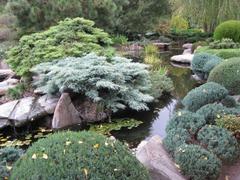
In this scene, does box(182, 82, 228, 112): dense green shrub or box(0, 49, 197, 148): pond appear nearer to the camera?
box(182, 82, 228, 112): dense green shrub

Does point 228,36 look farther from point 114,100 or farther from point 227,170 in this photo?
point 227,170

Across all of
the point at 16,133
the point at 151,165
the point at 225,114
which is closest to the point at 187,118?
the point at 225,114

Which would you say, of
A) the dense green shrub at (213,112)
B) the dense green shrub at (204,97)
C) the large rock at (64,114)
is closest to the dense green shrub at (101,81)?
the large rock at (64,114)

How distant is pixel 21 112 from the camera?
23.8ft

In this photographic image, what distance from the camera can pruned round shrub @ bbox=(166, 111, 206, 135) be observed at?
195 inches

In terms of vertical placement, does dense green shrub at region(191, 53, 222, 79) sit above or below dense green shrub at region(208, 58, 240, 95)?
below

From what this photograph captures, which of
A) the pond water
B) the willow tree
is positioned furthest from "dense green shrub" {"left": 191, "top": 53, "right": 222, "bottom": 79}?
the willow tree

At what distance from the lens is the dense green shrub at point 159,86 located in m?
8.67

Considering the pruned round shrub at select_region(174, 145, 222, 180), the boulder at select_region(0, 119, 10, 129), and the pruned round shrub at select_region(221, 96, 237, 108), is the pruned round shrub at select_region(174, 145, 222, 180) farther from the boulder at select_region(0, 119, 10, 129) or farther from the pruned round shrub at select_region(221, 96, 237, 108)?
the boulder at select_region(0, 119, 10, 129)

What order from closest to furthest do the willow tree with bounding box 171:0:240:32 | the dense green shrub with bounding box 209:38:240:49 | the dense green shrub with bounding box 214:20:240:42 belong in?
the dense green shrub with bounding box 209:38:240:49
the dense green shrub with bounding box 214:20:240:42
the willow tree with bounding box 171:0:240:32

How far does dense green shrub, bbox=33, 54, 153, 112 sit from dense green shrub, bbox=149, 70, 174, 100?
44cm

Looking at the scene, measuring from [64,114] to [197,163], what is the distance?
3.53 m

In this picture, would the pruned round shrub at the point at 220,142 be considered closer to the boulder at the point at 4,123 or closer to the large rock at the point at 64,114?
the large rock at the point at 64,114

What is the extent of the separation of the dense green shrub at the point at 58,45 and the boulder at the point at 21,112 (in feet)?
4.76
